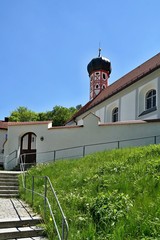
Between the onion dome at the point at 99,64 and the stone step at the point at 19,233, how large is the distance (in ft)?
125

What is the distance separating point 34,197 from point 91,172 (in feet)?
7.11

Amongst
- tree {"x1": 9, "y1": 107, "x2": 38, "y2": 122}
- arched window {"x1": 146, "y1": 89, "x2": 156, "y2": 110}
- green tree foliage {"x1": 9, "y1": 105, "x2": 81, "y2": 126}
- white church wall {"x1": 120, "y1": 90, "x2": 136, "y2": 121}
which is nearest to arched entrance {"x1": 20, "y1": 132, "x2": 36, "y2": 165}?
white church wall {"x1": 120, "y1": 90, "x2": 136, "y2": 121}

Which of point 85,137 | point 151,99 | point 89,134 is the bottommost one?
point 85,137

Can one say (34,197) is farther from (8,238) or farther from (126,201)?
(126,201)

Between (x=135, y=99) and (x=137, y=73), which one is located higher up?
(x=137, y=73)

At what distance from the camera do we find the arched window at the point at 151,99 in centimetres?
2138

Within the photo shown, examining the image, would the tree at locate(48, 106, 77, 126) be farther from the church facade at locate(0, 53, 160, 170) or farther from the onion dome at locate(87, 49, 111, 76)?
the church facade at locate(0, 53, 160, 170)

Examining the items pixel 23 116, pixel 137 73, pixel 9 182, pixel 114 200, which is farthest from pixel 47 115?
pixel 114 200

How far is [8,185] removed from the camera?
39.2ft

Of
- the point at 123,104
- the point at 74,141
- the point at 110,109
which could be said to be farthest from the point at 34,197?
the point at 110,109

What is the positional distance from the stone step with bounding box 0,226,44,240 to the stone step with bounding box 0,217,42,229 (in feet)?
0.60

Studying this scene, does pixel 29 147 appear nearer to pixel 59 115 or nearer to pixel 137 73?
pixel 137 73

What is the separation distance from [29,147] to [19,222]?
13.5 m

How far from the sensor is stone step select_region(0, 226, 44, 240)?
20.3ft
